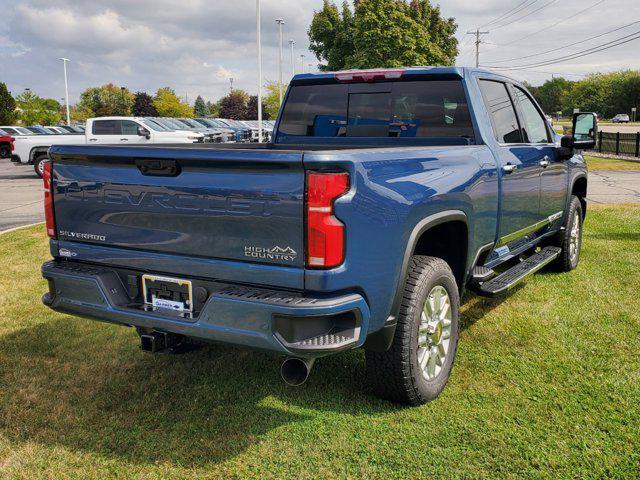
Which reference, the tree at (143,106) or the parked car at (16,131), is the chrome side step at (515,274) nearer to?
the parked car at (16,131)

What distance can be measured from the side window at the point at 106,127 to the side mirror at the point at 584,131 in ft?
54.6

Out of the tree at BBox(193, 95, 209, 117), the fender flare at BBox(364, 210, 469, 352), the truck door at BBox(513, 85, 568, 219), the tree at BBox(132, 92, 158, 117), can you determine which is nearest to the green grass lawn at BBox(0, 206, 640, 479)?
the fender flare at BBox(364, 210, 469, 352)

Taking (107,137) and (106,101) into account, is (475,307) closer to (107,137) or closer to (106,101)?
(107,137)

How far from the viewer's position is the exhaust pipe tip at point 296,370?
3.02 meters

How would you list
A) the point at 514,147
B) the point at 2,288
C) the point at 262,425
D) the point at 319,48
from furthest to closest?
the point at 319,48 → the point at 2,288 → the point at 514,147 → the point at 262,425

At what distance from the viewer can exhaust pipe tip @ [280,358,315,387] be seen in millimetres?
3016

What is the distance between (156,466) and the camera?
3057mm

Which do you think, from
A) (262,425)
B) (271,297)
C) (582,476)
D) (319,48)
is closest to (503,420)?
(582,476)

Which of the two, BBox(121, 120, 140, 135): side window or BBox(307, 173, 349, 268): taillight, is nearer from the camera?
BBox(307, 173, 349, 268): taillight

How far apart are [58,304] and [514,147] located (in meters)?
3.48

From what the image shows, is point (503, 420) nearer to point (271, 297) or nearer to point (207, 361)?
point (271, 297)

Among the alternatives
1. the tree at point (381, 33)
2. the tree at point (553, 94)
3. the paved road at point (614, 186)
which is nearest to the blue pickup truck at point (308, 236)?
the paved road at point (614, 186)

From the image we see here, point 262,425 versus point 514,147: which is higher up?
point 514,147

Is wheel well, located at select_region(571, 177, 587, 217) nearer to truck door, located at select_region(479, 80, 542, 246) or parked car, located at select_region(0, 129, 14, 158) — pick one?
truck door, located at select_region(479, 80, 542, 246)
